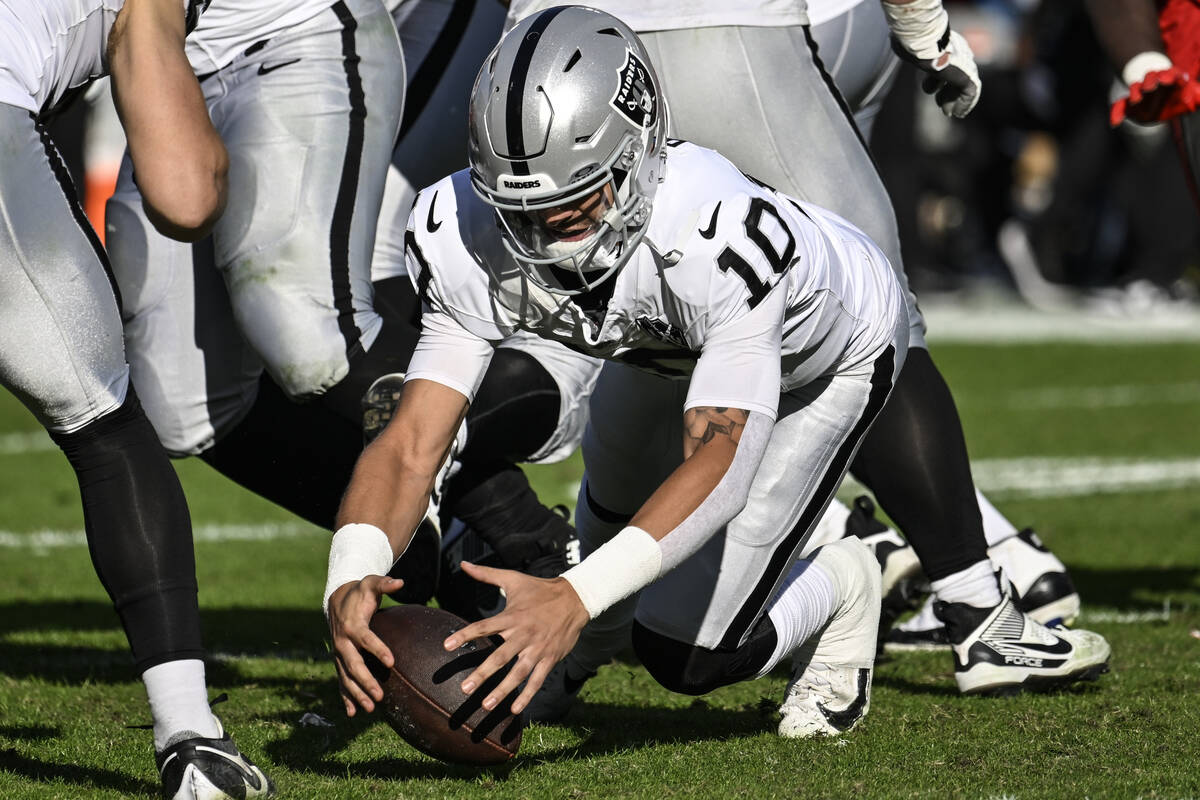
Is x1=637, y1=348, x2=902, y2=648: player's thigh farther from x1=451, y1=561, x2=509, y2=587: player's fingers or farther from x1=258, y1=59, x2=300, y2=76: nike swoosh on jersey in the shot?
x1=258, y1=59, x2=300, y2=76: nike swoosh on jersey

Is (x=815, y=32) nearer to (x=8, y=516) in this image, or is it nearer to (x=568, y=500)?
(x=568, y=500)

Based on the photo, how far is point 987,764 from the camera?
2.93 meters

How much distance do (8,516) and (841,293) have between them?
4.27 m

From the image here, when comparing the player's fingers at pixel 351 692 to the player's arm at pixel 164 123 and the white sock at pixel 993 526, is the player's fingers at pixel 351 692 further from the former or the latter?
the white sock at pixel 993 526

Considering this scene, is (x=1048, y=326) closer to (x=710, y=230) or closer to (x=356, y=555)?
(x=710, y=230)

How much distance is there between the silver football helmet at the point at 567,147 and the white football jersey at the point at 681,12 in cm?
64

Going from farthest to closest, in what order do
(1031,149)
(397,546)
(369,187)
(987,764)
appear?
1. (1031,149)
2. (369,187)
3. (987,764)
4. (397,546)

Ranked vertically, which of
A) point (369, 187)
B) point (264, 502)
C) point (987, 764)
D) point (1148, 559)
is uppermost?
point (369, 187)

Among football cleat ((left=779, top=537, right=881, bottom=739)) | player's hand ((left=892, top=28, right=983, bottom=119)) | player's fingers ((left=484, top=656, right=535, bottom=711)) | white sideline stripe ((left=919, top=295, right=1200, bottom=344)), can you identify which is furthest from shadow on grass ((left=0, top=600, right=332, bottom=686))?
white sideline stripe ((left=919, top=295, right=1200, bottom=344))

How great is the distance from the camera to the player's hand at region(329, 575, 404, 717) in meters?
2.50

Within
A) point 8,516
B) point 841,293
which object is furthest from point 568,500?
point 841,293

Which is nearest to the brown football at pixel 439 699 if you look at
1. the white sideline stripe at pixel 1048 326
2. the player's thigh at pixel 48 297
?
the player's thigh at pixel 48 297

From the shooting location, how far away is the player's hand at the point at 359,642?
250 centimetres

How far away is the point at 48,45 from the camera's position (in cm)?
274
